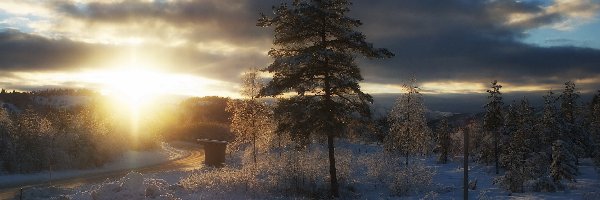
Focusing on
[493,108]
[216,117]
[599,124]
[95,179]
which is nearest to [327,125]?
[95,179]

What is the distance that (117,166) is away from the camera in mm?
45750

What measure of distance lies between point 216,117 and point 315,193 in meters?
116

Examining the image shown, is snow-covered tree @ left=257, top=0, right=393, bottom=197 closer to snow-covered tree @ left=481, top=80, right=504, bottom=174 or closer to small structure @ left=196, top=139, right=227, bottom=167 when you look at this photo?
small structure @ left=196, top=139, right=227, bottom=167

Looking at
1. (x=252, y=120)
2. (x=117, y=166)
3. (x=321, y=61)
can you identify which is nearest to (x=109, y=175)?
(x=117, y=166)

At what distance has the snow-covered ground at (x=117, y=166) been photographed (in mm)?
34906

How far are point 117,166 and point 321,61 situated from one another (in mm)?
28300

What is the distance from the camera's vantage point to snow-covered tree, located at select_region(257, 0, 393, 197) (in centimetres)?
2492

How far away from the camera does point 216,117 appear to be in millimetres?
141000

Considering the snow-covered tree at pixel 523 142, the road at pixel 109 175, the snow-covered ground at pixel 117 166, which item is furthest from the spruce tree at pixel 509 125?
the snow-covered ground at pixel 117 166

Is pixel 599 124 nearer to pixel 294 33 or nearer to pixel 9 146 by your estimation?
pixel 294 33

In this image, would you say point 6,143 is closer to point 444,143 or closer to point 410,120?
point 410,120

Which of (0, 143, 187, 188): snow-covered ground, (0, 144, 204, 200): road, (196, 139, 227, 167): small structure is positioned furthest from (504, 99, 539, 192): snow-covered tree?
(0, 143, 187, 188): snow-covered ground

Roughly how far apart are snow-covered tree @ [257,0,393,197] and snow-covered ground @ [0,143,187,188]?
18648 mm

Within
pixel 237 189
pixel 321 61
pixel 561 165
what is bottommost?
pixel 561 165
